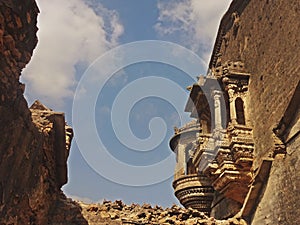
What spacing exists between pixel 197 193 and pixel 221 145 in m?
3.46

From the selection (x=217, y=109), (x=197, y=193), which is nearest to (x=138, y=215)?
(x=197, y=193)

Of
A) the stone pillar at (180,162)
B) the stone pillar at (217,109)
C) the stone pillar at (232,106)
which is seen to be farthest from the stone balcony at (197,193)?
the stone pillar at (180,162)

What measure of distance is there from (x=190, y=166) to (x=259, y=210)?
8204mm

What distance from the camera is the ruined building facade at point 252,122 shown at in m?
10.1

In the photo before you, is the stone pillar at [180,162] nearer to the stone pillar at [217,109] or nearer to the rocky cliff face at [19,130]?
the stone pillar at [217,109]

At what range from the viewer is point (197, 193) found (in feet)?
48.8

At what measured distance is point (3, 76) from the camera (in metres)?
4.74

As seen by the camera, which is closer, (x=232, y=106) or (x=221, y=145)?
(x=221, y=145)

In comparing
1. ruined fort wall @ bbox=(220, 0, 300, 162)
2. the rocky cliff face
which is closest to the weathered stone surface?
the rocky cliff face

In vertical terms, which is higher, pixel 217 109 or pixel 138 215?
pixel 217 109

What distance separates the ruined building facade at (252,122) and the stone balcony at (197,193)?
0.13ft

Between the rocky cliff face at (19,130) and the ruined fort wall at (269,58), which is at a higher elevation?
the ruined fort wall at (269,58)

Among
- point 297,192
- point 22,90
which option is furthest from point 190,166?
point 22,90

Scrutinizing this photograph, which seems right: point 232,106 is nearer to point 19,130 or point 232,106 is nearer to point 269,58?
point 269,58
